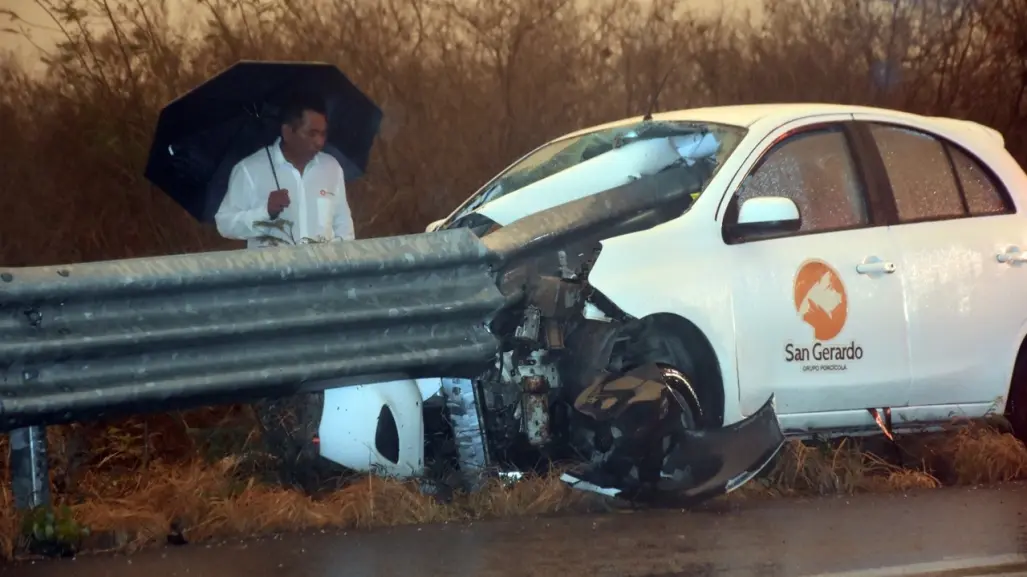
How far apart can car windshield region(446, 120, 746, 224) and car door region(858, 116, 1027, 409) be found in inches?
32.9

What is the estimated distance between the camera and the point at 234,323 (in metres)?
4.78

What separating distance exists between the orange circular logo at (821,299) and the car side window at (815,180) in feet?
0.77

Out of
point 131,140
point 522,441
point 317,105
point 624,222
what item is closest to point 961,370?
point 624,222

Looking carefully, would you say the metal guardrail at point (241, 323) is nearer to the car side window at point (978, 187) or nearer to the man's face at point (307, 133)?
the man's face at point (307, 133)

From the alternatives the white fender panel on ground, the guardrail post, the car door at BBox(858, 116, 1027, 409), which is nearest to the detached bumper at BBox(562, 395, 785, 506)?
the white fender panel on ground

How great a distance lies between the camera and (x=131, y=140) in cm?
895

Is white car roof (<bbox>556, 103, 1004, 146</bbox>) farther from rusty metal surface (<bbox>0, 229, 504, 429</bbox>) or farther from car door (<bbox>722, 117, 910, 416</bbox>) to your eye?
rusty metal surface (<bbox>0, 229, 504, 429</bbox>)

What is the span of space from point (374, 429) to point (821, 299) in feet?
7.36

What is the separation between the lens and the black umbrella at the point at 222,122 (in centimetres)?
648

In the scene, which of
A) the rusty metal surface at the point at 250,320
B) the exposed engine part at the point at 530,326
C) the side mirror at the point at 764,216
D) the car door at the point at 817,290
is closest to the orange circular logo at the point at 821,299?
the car door at the point at 817,290

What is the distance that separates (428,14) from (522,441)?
6111 millimetres

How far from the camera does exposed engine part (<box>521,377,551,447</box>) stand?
5.31 meters

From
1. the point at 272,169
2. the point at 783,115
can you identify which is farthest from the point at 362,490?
the point at 783,115

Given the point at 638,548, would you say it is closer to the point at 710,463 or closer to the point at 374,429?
the point at 710,463
